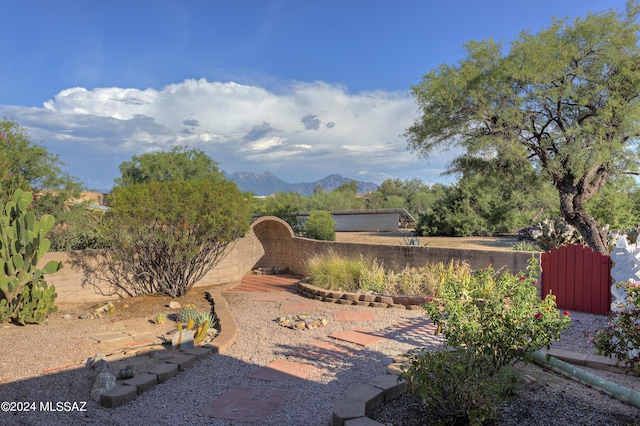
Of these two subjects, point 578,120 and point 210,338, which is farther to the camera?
point 578,120

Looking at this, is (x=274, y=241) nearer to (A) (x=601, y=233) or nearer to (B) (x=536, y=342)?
(A) (x=601, y=233)

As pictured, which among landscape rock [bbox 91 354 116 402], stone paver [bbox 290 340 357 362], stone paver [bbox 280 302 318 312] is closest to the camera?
landscape rock [bbox 91 354 116 402]

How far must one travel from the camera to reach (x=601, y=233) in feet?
38.7

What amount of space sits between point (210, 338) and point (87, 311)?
3.35 metres

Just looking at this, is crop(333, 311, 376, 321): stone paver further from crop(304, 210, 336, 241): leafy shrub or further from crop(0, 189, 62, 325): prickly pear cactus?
crop(304, 210, 336, 241): leafy shrub

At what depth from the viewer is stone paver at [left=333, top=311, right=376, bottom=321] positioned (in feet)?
22.0

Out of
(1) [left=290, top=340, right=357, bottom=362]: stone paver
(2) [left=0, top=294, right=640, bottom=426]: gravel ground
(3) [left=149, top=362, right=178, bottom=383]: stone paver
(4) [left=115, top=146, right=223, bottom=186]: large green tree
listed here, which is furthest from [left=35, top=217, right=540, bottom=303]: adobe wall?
(4) [left=115, top=146, right=223, bottom=186]: large green tree

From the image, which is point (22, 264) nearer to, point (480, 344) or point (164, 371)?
point (164, 371)

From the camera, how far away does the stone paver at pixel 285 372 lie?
4.33m

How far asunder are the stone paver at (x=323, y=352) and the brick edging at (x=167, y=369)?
1.04 metres

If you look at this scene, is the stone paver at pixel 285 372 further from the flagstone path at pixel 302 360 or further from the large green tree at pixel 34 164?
the large green tree at pixel 34 164

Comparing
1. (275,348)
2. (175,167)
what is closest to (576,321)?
(275,348)

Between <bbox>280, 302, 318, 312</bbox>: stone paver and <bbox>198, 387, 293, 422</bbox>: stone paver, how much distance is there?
3.46 metres

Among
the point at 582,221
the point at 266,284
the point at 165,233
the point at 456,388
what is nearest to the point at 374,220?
the point at 582,221
